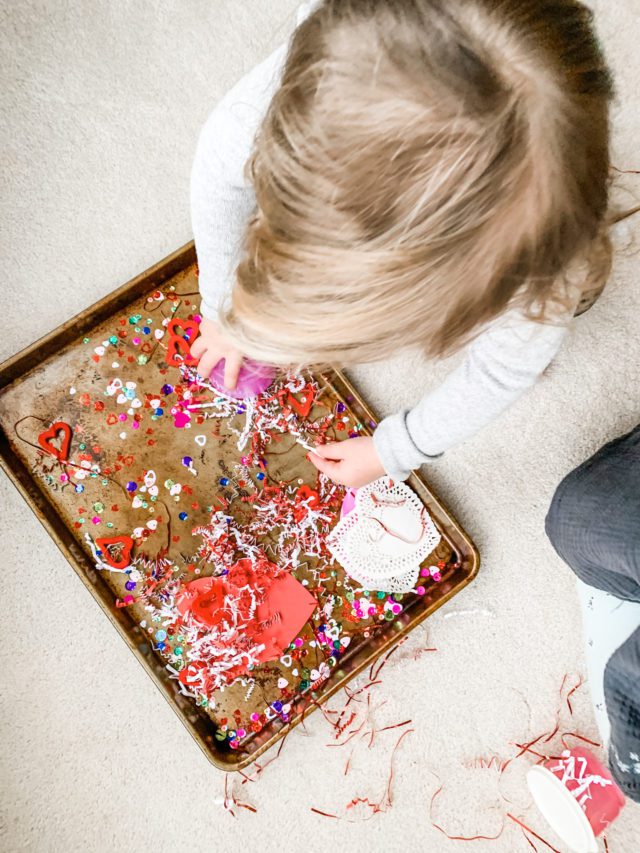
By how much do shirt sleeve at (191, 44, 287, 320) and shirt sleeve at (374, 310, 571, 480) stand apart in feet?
0.89

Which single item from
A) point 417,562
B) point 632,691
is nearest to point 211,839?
point 417,562

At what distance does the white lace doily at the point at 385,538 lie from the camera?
83 centimetres

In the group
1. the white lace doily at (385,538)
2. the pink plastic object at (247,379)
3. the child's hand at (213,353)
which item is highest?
the child's hand at (213,353)

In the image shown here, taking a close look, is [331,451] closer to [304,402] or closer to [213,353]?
[304,402]

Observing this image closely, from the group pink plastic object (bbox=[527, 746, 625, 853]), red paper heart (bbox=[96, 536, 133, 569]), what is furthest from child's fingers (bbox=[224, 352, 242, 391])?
pink plastic object (bbox=[527, 746, 625, 853])

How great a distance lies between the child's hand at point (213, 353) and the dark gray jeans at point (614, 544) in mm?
475

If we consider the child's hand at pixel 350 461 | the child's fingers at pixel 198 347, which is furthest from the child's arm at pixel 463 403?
the child's fingers at pixel 198 347

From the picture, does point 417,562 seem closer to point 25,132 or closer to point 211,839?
point 211,839

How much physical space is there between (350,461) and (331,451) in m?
0.03

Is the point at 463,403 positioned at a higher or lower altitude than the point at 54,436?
lower

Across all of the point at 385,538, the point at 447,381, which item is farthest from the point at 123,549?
the point at 447,381

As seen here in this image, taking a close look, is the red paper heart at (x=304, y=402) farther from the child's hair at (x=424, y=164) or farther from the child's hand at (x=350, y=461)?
the child's hair at (x=424, y=164)

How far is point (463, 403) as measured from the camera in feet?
2.24

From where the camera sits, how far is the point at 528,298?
1.67 ft
